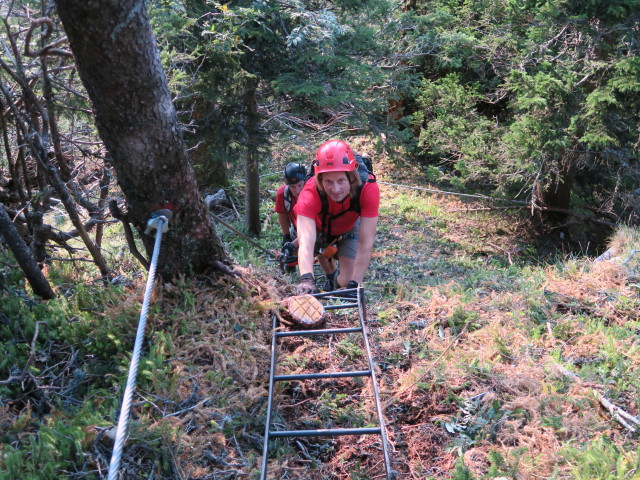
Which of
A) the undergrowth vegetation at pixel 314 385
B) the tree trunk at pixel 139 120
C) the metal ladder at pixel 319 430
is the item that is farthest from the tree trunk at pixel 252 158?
the metal ladder at pixel 319 430

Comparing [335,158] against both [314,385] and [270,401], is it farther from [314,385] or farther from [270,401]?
[270,401]

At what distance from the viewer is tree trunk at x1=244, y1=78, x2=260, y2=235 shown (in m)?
9.66

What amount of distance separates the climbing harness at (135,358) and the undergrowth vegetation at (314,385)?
1.44ft

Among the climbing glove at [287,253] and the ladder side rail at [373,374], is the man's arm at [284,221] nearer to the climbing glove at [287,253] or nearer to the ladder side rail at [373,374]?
the climbing glove at [287,253]

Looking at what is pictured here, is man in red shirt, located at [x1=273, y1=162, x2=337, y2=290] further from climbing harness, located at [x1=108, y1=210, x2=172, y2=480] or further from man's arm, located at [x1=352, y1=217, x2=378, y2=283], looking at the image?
climbing harness, located at [x1=108, y1=210, x2=172, y2=480]

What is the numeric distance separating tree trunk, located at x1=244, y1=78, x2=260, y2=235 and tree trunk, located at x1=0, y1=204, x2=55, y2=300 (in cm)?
543

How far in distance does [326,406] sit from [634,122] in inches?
369

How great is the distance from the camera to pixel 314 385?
4.10 meters

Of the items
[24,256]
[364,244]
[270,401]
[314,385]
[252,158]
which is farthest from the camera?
[252,158]

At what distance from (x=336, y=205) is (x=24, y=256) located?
9.28 feet

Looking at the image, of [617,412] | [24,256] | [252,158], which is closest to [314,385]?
[617,412]

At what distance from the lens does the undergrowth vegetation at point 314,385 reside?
3.06 meters

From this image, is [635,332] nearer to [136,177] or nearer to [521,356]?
[521,356]

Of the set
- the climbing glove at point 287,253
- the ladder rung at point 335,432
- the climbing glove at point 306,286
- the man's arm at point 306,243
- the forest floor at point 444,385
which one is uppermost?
the man's arm at point 306,243
